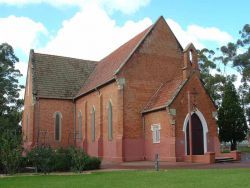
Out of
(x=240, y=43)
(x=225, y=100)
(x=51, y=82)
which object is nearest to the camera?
(x=51, y=82)

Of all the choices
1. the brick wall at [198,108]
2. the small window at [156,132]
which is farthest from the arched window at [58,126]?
the brick wall at [198,108]

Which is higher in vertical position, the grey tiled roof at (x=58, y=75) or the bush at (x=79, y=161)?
the grey tiled roof at (x=58, y=75)

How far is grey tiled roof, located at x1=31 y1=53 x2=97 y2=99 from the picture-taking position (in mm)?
43406

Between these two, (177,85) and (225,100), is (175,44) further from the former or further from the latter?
(225,100)

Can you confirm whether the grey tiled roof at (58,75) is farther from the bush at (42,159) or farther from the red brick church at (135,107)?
the bush at (42,159)

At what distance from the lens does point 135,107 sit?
34281 millimetres

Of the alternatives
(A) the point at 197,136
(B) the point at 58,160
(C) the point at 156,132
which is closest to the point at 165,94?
(C) the point at 156,132

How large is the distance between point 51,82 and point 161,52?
14.8m

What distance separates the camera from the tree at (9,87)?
2267 inches

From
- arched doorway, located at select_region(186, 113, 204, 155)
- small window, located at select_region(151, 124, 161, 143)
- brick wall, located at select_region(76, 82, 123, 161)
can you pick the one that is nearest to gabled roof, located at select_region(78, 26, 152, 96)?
brick wall, located at select_region(76, 82, 123, 161)

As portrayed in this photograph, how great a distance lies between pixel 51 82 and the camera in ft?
145

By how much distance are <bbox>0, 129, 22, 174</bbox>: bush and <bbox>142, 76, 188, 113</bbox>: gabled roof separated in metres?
12.8

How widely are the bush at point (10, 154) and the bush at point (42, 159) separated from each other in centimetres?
88

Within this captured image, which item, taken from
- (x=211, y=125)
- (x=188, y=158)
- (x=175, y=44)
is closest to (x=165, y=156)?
(x=188, y=158)
